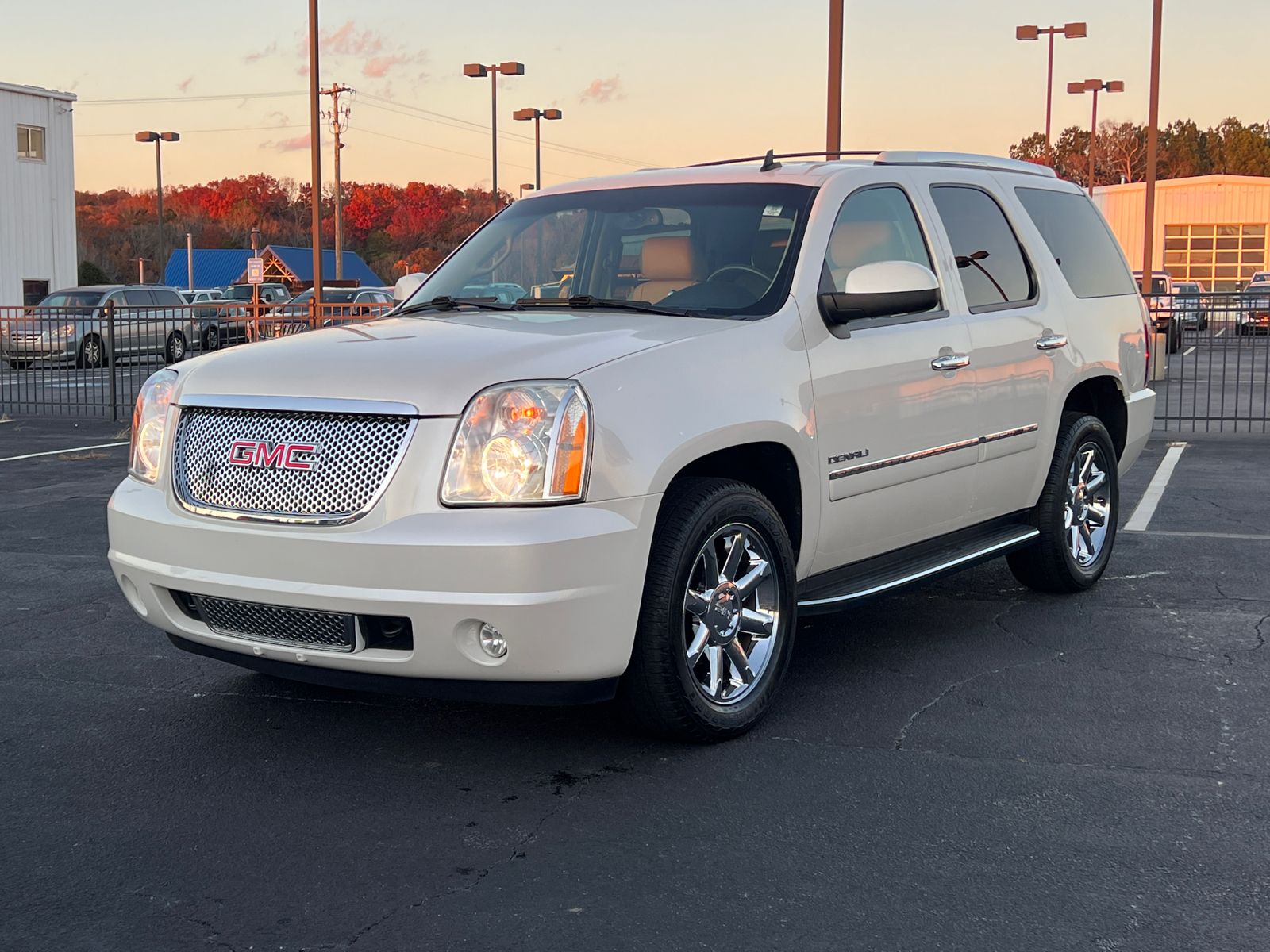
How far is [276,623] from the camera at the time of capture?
4.24 meters

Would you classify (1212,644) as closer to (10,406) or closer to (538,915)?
(538,915)

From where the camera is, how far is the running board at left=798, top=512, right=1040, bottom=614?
506 centimetres

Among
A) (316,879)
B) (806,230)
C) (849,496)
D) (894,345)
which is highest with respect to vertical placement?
(806,230)

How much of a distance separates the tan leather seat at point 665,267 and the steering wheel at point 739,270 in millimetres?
78

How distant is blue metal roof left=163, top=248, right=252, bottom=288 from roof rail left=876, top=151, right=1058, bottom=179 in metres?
75.3

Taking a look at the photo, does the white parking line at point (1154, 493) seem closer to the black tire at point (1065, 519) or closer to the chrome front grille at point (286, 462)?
the black tire at point (1065, 519)

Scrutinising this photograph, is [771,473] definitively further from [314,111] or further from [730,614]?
[314,111]

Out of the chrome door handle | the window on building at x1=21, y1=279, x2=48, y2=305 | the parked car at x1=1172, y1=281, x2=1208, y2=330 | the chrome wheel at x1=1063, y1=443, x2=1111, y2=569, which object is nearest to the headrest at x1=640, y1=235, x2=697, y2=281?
the chrome door handle

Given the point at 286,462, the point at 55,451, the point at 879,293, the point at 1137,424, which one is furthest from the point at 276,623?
the point at 55,451

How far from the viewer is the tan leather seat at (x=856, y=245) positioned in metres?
5.27

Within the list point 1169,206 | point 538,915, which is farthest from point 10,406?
point 1169,206

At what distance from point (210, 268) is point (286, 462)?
79.7 m

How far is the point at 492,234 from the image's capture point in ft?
19.7

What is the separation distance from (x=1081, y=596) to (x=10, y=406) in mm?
16076
